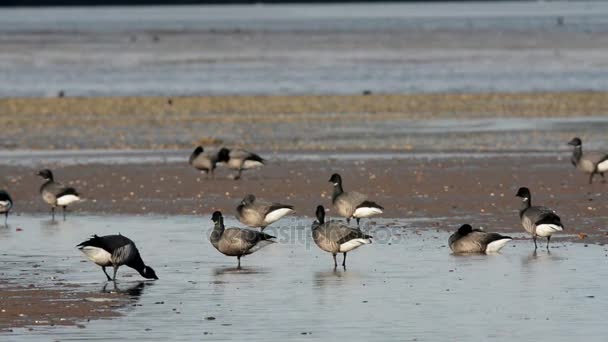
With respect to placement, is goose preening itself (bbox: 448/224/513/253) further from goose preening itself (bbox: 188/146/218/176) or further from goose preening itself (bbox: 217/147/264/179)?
goose preening itself (bbox: 188/146/218/176)

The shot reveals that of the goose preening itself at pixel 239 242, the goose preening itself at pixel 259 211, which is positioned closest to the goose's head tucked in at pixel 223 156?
the goose preening itself at pixel 259 211

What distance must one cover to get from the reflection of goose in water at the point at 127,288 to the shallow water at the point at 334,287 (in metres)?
0.13

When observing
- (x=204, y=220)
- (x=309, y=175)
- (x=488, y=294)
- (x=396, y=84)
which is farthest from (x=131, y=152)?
(x=396, y=84)

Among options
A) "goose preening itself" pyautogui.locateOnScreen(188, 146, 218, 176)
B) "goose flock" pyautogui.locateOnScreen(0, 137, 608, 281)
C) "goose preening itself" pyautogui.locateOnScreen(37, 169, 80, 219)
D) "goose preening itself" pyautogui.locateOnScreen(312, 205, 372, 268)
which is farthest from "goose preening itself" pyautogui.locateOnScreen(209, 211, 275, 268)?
"goose preening itself" pyautogui.locateOnScreen(188, 146, 218, 176)

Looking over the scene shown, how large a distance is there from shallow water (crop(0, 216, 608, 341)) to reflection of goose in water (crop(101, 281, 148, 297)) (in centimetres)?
13

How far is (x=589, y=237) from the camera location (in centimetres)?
2027

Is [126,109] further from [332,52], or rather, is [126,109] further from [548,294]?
[332,52]

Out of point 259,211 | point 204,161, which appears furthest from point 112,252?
point 204,161

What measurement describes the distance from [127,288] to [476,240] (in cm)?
500

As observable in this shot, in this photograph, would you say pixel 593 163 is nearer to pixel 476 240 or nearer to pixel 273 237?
pixel 476 240

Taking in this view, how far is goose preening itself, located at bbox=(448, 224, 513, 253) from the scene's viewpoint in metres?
18.6

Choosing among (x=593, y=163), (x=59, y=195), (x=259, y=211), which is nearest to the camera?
(x=259, y=211)

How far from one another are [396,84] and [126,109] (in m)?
15.8

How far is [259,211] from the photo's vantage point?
20453mm
